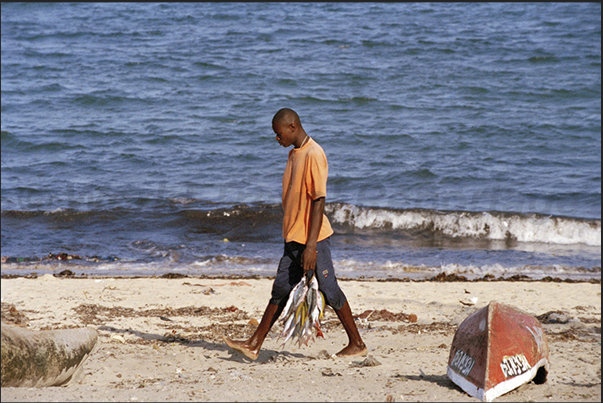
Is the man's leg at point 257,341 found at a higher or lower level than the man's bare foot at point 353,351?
higher

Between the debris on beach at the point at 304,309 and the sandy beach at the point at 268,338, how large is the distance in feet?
0.80

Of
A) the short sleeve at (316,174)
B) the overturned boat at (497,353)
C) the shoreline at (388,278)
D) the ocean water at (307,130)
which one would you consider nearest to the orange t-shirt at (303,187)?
the short sleeve at (316,174)

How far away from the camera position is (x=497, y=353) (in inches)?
130

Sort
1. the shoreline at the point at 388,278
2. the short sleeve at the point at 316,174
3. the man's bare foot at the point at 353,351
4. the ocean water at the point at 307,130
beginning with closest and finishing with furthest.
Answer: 1. the short sleeve at the point at 316,174
2. the man's bare foot at the point at 353,351
3. the shoreline at the point at 388,278
4. the ocean water at the point at 307,130

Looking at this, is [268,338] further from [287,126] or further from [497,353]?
[497,353]

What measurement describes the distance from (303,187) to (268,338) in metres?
1.66

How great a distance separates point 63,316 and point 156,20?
69.4ft

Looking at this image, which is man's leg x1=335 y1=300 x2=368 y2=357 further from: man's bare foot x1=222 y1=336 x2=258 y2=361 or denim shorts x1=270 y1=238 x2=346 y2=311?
man's bare foot x1=222 y1=336 x2=258 y2=361

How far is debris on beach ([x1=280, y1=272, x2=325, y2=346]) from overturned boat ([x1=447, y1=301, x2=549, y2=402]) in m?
0.98

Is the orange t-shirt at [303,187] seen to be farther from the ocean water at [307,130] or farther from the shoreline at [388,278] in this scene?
the ocean water at [307,130]

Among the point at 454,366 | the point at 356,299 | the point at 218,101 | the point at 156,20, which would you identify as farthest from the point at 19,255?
the point at 156,20

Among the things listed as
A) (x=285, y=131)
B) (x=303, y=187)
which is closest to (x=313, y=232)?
(x=303, y=187)

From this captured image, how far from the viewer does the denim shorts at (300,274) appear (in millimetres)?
4160

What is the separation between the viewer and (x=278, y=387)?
3.53 metres
